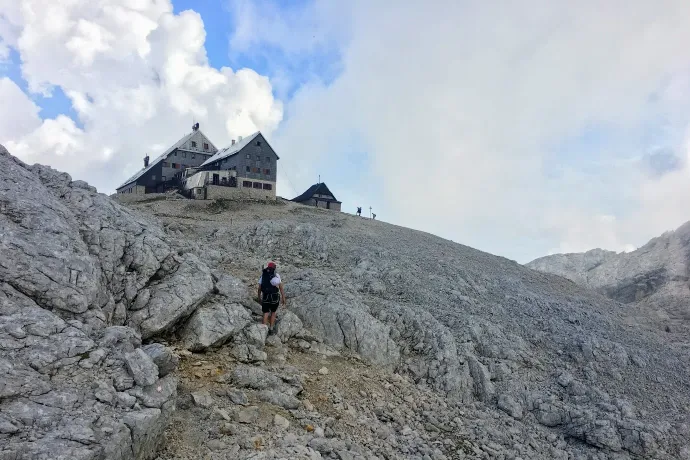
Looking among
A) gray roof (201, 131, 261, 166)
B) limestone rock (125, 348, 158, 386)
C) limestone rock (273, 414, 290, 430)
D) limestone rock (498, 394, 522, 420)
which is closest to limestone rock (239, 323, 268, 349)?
limestone rock (273, 414, 290, 430)

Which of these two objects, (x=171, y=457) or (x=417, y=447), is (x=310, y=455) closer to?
(x=171, y=457)

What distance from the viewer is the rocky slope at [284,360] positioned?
8.47 m

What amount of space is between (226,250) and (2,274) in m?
13.3

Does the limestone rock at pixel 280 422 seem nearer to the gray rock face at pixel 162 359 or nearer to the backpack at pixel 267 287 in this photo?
the gray rock face at pixel 162 359

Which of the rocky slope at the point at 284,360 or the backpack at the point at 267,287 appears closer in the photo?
the rocky slope at the point at 284,360

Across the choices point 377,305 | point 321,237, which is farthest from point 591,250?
point 377,305

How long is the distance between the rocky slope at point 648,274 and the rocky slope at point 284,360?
9323 millimetres

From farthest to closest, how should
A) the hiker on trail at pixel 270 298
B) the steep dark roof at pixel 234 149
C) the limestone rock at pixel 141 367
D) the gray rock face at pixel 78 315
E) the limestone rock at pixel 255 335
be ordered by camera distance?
1. the steep dark roof at pixel 234 149
2. the hiker on trail at pixel 270 298
3. the limestone rock at pixel 255 335
4. the limestone rock at pixel 141 367
5. the gray rock face at pixel 78 315

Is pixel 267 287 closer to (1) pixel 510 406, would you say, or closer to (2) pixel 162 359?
(2) pixel 162 359

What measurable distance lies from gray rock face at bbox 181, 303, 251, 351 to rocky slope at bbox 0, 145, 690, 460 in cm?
6

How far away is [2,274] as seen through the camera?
971 cm

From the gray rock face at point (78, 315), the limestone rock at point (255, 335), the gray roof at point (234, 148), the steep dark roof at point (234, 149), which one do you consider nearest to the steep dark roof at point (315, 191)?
the steep dark roof at point (234, 149)

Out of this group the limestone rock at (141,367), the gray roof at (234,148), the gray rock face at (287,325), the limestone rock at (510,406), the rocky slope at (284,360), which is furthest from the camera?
the gray roof at (234,148)

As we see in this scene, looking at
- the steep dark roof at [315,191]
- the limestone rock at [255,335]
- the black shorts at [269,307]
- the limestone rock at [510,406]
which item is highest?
the steep dark roof at [315,191]
